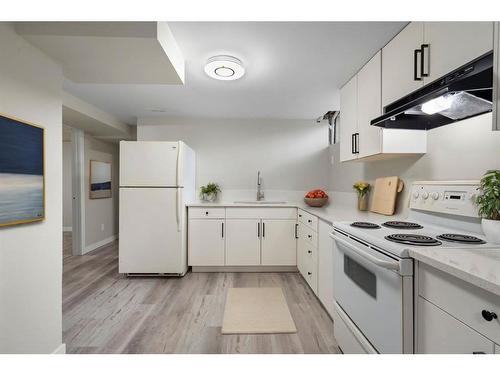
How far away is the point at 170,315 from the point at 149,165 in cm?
175

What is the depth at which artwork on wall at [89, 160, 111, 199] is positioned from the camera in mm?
4301

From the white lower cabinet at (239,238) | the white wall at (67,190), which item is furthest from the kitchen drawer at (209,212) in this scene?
the white wall at (67,190)

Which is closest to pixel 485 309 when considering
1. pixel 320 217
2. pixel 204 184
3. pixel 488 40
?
pixel 488 40

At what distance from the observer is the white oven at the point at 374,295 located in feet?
3.31

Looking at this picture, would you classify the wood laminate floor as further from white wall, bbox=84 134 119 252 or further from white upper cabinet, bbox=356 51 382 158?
white upper cabinet, bbox=356 51 382 158

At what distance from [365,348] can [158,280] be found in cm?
247

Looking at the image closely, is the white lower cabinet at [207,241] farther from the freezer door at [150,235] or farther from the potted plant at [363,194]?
the potted plant at [363,194]

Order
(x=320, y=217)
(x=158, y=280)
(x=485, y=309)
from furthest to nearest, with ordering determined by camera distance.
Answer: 1. (x=158, y=280)
2. (x=320, y=217)
3. (x=485, y=309)

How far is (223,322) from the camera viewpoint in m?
2.05

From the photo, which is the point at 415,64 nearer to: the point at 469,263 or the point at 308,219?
the point at 469,263

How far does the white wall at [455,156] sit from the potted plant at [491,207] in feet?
0.79

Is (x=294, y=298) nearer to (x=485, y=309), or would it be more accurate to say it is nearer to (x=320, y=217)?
(x=320, y=217)

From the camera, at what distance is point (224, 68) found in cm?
210

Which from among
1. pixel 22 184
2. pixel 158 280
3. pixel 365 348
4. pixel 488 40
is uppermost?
pixel 488 40
